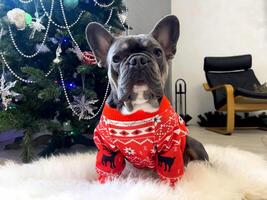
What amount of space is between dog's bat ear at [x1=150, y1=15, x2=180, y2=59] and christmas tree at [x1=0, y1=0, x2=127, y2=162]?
1015 mm

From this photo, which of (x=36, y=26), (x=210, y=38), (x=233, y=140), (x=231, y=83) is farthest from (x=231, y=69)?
(x=36, y=26)

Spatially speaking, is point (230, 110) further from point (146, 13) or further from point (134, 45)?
point (134, 45)

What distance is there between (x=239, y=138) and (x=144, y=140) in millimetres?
2277

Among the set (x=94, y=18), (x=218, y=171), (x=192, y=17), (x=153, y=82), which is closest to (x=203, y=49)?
(x=192, y=17)

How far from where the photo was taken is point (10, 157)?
7.77 ft

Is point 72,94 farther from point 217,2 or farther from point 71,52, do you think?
point 217,2

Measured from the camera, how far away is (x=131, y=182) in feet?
3.79

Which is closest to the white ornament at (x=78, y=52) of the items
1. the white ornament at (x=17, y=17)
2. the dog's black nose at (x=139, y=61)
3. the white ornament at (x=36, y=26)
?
the white ornament at (x=36, y=26)

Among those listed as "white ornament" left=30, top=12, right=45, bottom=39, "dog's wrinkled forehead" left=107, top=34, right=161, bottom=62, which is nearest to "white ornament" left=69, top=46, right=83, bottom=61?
"white ornament" left=30, top=12, right=45, bottom=39

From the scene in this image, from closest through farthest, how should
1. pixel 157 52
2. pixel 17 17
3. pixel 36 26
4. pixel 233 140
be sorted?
pixel 157 52
pixel 17 17
pixel 36 26
pixel 233 140

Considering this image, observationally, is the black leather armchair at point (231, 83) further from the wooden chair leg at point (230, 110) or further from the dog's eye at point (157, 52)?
the dog's eye at point (157, 52)

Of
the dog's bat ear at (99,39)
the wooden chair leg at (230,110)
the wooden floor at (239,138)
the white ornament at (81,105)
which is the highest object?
the dog's bat ear at (99,39)

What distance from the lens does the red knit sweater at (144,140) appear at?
1.14 meters

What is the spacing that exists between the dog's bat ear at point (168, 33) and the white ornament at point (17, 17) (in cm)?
113
